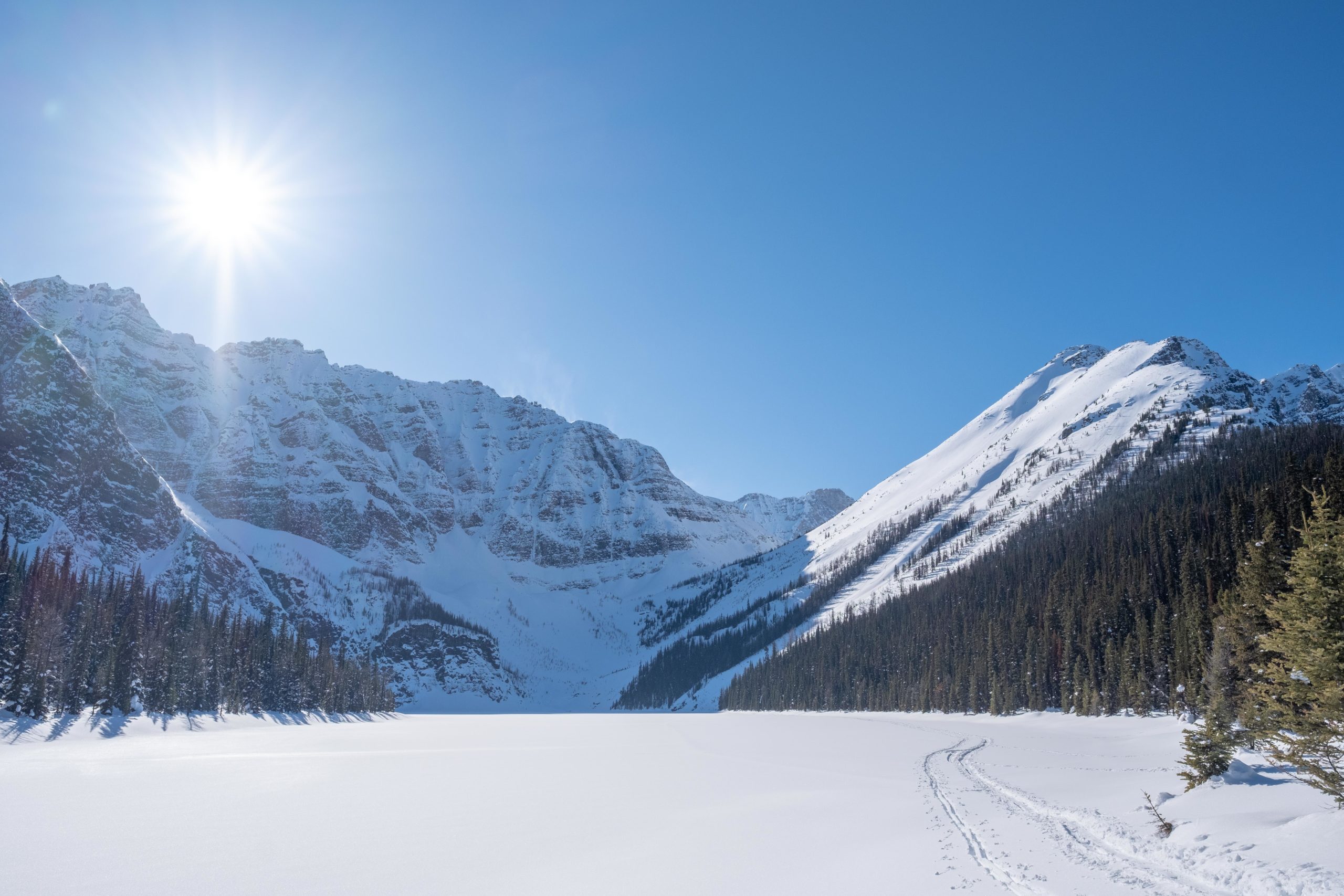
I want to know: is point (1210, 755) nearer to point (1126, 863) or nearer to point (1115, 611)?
point (1126, 863)

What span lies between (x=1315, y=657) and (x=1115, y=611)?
6729cm

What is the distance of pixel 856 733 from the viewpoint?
56.5 metres

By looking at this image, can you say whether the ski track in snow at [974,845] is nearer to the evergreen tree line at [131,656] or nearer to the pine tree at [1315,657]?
the pine tree at [1315,657]

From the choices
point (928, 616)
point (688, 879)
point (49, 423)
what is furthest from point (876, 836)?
point (49, 423)

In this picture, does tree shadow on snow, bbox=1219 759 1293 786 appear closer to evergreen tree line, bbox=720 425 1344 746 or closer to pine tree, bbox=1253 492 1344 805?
pine tree, bbox=1253 492 1344 805

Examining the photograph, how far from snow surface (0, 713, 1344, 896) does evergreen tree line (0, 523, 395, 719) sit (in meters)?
26.7

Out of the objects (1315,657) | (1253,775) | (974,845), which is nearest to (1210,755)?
(1253,775)

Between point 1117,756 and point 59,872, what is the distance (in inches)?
1546

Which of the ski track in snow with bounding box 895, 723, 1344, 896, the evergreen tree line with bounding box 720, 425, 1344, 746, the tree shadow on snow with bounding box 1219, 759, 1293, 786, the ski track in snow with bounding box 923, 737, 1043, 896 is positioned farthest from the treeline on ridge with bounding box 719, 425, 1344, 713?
the ski track in snow with bounding box 895, 723, 1344, 896

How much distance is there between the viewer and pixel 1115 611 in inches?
2822

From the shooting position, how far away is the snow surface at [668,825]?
1224cm

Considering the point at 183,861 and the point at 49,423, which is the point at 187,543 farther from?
the point at 183,861

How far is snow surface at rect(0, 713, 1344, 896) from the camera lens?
12.2m

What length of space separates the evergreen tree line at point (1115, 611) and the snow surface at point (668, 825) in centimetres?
471
